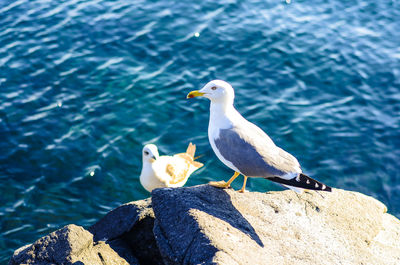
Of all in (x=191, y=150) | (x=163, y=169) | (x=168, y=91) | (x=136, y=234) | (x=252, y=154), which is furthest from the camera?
(x=168, y=91)

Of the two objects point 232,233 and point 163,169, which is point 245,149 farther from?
point 163,169

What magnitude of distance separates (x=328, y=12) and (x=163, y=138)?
263 inches

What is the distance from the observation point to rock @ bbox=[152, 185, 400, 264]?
516 cm

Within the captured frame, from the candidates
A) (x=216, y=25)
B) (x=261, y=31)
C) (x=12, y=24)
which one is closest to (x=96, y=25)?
(x=12, y=24)

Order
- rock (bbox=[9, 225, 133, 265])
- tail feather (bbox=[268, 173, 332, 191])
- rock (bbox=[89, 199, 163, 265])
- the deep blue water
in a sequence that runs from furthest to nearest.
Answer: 1. the deep blue water
2. rock (bbox=[89, 199, 163, 265])
3. tail feather (bbox=[268, 173, 332, 191])
4. rock (bbox=[9, 225, 133, 265])

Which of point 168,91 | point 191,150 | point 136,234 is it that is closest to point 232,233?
point 136,234

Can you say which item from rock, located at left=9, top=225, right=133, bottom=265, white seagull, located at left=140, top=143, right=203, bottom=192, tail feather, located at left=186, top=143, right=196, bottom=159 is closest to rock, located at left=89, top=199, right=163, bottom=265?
rock, located at left=9, top=225, right=133, bottom=265

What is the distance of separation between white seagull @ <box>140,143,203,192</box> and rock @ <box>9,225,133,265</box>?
91.6 inches

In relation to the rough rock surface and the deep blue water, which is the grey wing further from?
the deep blue water

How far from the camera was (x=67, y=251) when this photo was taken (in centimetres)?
545

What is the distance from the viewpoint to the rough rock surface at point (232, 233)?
522 cm

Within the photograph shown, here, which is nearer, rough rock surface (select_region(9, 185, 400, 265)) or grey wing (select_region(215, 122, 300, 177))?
rough rock surface (select_region(9, 185, 400, 265))

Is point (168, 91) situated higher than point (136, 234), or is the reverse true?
point (136, 234)

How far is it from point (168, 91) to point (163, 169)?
3.00 m
